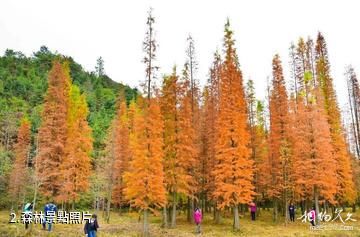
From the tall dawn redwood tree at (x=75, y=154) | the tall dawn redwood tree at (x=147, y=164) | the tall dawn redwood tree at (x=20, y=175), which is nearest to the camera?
the tall dawn redwood tree at (x=147, y=164)

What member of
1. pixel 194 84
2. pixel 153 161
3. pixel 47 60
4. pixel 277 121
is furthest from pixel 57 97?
pixel 47 60

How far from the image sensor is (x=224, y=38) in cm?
3397

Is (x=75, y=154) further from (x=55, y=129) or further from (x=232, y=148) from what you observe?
(x=232, y=148)

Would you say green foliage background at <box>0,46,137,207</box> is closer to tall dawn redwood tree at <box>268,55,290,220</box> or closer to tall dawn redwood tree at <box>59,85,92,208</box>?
tall dawn redwood tree at <box>59,85,92,208</box>

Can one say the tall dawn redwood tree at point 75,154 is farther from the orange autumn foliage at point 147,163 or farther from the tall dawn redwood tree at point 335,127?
the tall dawn redwood tree at point 335,127

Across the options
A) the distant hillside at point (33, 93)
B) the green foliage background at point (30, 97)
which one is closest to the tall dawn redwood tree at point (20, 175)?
Answer: the green foliage background at point (30, 97)

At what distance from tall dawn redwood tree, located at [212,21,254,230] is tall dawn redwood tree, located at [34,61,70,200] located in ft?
53.1

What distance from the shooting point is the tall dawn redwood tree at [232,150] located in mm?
29703

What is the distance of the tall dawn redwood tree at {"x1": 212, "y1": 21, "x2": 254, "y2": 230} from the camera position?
29703 millimetres

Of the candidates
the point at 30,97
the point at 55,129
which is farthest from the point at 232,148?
the point at 30,97

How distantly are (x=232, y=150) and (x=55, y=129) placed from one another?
60.4ft

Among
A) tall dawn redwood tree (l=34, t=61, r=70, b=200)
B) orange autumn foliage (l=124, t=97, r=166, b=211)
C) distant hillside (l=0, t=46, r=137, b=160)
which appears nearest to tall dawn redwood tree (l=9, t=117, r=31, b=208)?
tall dawn redwood tree (l=34, t=61, r=70, b=200)

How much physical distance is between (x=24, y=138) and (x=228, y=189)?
34539mm

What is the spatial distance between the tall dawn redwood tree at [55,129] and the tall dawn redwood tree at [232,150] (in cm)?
1619
